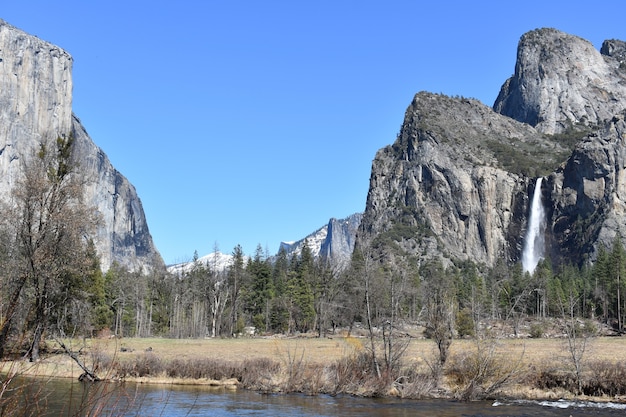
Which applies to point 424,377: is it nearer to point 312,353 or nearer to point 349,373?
point 349,373

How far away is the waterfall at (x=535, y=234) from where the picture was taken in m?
183

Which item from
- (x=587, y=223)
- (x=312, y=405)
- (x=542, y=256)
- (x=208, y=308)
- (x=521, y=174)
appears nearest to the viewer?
(x=312, y=405)

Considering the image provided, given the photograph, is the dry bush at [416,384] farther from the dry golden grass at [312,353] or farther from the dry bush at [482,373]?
the dry bush at [482,373]

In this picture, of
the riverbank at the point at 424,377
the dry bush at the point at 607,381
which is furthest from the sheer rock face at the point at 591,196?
the riverbank at the point at 424,377

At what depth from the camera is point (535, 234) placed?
188000mm

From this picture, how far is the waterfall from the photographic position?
18288 cm

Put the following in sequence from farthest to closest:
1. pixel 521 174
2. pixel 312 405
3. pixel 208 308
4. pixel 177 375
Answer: pixel 521 174 < pixel 208 308 < pixel 177 375 < pixel 312 405

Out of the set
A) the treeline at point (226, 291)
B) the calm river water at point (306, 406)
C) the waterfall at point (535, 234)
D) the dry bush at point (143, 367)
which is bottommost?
the calm river water at point (306, 406)

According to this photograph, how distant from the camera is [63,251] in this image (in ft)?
99.3

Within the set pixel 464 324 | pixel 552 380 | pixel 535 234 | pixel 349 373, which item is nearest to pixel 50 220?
pixel 349 373

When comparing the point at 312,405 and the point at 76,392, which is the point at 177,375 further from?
the point at 312,405

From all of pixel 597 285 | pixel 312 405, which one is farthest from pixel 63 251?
pixel 597 285

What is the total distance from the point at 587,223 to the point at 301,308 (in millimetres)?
114783

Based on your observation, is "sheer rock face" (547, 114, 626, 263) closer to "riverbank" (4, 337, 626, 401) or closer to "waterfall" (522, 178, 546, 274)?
"waterfall" (522, 178, 546, 274)
